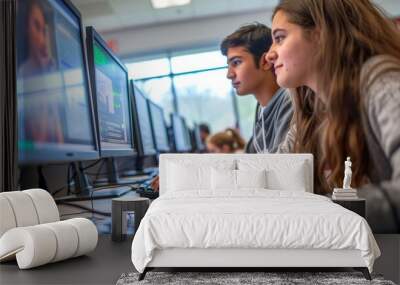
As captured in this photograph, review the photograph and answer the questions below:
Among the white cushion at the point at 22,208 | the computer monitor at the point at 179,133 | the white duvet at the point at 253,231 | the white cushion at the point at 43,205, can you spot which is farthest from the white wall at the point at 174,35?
the white duvet at the point at 253,231

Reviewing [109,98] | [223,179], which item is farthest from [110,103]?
[223,179]

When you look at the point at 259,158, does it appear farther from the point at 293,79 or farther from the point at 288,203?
the point at 288,203

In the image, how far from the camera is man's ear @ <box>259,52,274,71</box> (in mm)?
4539

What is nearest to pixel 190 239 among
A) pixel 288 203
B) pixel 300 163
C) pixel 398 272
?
pixel 288 203

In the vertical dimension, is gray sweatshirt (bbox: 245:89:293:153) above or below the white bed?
above

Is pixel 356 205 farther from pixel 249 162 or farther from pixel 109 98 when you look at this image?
pixel 109 98

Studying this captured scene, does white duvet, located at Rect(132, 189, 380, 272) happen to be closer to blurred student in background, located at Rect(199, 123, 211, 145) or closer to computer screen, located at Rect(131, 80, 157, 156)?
computer screen, located at Rect(131, 80, 157, 156)

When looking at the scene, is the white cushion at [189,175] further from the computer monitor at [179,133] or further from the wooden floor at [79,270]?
the wooden floor at [79,270]

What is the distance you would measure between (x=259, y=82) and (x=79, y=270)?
7.51 ft

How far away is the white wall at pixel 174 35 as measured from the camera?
4.67 m

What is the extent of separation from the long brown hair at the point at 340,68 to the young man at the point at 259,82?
0.16 metres

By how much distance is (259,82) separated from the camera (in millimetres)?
4570

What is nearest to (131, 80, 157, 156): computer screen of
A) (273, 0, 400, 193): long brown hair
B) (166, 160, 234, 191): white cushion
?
(166, 160, 234, 191): white cushion

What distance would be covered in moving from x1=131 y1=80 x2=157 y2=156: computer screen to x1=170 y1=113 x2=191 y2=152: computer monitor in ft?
0.77
